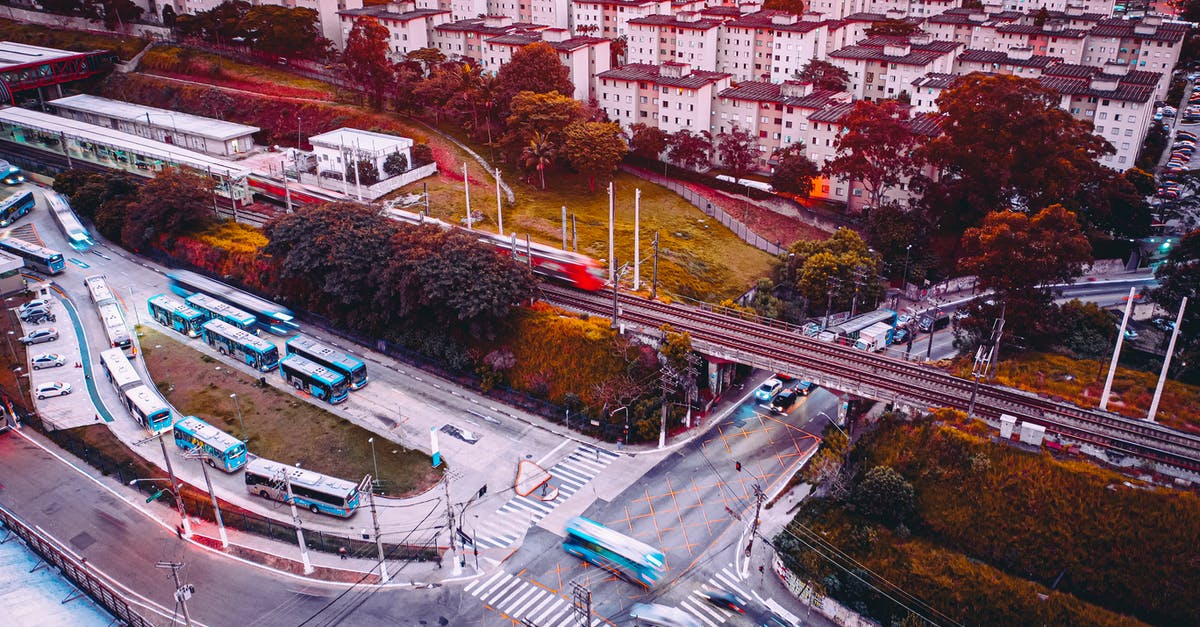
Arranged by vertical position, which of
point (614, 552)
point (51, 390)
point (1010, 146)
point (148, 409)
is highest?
point (1010, 146)

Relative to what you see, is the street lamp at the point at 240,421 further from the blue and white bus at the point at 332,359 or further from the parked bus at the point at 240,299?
the parked bus at the point at 240,299

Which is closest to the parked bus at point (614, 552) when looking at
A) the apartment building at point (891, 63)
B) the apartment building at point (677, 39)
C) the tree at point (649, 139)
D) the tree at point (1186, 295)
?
the tree at point (1186, 295)

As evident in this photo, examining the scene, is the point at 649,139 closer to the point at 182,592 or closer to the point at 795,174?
the point at 795,174

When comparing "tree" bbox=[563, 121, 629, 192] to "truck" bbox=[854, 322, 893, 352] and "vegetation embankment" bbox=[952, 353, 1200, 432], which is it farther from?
"vegetation embankment" bbox=[952, 353, 1200, 432]

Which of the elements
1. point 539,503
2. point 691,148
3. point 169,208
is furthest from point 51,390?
point 691,148

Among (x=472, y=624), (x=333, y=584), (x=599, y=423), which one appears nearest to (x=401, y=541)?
(x=333, y=584)

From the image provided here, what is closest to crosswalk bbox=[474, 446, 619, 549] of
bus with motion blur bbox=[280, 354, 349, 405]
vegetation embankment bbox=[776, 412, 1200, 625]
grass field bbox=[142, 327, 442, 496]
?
grass field bbox=[142, 327, 442, 496]

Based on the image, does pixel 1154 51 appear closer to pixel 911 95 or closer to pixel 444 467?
pixel 911 95
